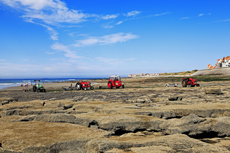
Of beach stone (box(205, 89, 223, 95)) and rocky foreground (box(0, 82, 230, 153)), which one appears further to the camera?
beach stone (box(205, 89, 223, 95))

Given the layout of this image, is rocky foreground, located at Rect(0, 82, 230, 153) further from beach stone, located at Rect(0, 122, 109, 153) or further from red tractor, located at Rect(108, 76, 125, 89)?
red tractor, located at Rect(108, 76, 125, 89)

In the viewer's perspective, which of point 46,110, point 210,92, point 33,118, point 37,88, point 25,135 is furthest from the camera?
point 37,88

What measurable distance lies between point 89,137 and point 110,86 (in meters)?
25.4

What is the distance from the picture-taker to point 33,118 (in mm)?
6020

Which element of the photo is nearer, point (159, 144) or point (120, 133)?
point (159, 144)

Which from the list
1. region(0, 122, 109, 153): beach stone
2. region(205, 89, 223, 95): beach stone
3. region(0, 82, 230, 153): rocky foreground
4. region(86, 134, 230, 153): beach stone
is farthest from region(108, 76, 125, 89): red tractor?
region(86, 134, 230, 153): beach stone

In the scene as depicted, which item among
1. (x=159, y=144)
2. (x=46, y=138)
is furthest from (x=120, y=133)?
(x=46, y=138)

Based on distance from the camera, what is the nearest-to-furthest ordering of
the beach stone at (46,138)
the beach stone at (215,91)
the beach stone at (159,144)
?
the beach stone at (159,144)
the beach stone at (46,138)
the beach stone at (215,91)

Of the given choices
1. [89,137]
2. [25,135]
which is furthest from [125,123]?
[25,135]

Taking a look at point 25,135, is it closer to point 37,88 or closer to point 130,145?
point 130,145

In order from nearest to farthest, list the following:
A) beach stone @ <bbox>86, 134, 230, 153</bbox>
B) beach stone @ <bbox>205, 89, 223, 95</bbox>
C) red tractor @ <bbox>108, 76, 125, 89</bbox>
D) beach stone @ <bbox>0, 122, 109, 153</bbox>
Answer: beach stone @ <bbox>86, 134, 230, 153</bbox>, beach stone @ <bbox>0, 122, 109, 153</bbox>, beach stone @ <bbox>205, 89, 223, 95</bbox>, red tractor @ <bbox>108, 76, 125, 89</bbox>

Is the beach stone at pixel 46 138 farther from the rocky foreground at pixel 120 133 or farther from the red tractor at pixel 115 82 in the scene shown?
the red tractor at pixel 115 82

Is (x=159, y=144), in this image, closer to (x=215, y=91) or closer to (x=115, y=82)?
(x=215, y=91)

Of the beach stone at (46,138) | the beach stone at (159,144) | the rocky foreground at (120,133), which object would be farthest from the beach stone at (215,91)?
the beach stone at (46,138)
